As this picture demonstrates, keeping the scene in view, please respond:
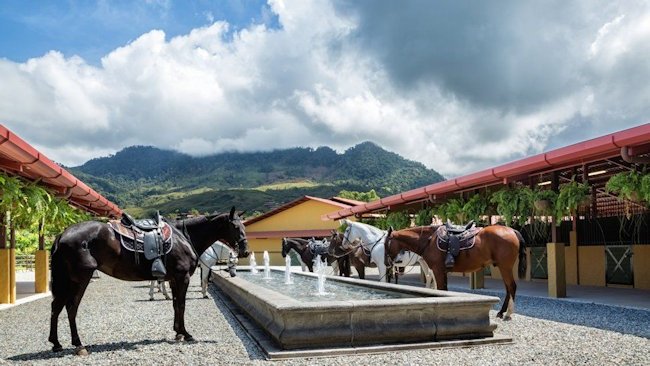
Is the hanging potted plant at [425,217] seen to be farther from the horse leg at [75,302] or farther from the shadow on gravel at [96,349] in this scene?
the horse leg at [75,302]

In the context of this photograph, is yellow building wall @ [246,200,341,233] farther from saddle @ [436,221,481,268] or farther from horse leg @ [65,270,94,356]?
horse leg @ [65,270,94,356]

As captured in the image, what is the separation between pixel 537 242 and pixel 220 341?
16.2 meters

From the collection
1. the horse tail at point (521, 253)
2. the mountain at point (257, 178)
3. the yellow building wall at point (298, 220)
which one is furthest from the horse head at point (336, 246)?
the mountain at point (257, 178)

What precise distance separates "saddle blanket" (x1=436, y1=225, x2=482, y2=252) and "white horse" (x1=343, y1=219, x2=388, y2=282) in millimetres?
4497

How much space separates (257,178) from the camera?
522ft

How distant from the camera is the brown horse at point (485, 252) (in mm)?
10531

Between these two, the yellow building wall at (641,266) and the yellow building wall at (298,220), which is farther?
the yellow building wall at (298,220)

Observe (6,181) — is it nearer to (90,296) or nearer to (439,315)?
(90,296)

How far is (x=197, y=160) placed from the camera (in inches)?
7751

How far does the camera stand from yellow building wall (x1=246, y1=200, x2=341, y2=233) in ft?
144

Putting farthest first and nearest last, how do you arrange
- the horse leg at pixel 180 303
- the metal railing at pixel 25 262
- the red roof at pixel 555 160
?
the metal railing at pixel 25 262 < the red roof at pixel 555 160 < the horse leg at pixel 180 303

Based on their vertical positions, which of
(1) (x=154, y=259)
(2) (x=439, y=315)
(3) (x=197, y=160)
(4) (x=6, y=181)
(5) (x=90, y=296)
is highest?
(3) (x=197, y=160)

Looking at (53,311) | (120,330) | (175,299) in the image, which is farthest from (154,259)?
(120,330)

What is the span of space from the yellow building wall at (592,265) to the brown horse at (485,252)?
349 inches
